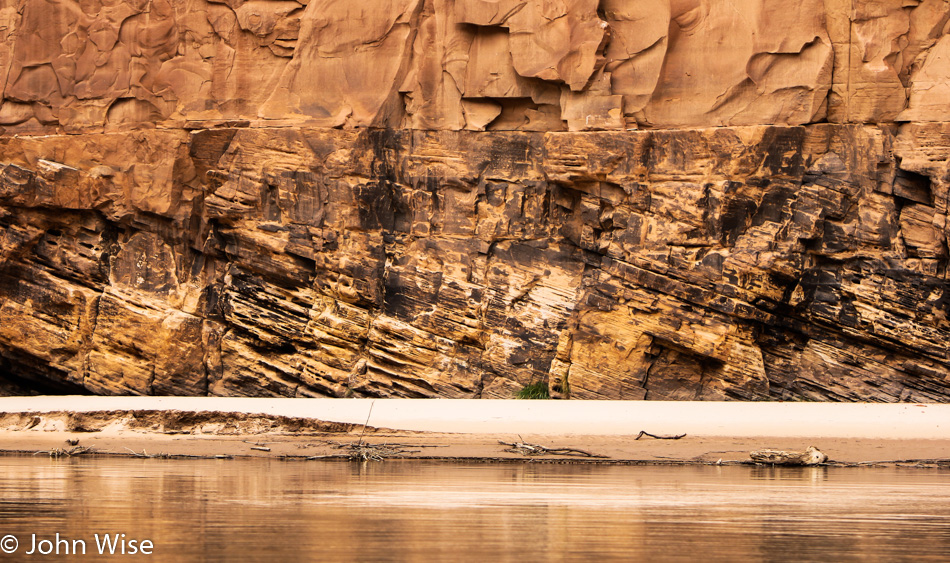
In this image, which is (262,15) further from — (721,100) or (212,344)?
(721,100)

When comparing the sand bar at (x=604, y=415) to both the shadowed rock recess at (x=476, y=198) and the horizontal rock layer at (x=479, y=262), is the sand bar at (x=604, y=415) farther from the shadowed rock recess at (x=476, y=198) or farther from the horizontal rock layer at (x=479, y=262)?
the shadowed rock recess at (x=476, y=198)

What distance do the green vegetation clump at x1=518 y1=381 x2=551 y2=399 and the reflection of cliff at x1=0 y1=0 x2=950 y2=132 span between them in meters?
3.13

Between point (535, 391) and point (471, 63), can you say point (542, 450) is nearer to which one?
point (535, 391)

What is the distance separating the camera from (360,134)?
12789mm

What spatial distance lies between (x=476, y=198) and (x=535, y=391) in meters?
2.49

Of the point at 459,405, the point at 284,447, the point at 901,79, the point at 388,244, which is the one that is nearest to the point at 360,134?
the point at 388,244

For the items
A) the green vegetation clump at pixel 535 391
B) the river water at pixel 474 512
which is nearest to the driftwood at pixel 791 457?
the river water at pixel 474 512

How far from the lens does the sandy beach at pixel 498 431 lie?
8.67 m

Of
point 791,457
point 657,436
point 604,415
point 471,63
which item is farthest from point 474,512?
point 471,63

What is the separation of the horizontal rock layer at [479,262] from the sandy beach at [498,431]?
1173mm

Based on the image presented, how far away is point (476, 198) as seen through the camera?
12.8 m

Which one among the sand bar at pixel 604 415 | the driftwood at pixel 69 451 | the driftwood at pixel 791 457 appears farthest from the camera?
the sand bar at pixel 604 415

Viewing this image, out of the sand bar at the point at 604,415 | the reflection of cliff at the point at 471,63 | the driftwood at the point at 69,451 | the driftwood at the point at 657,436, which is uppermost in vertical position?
the reflection of cliff at the point at 471,63

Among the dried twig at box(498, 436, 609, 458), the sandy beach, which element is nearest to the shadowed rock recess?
the sandy beach
